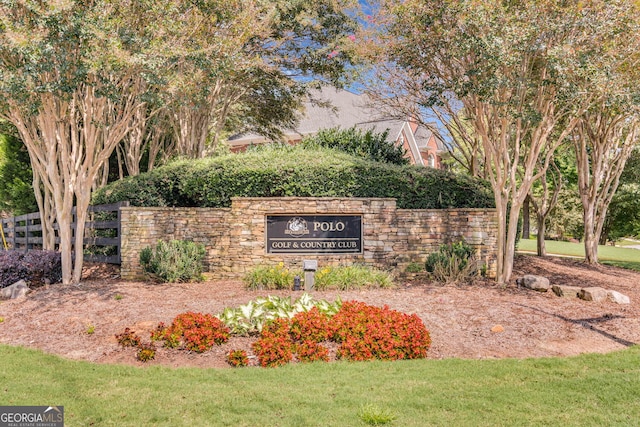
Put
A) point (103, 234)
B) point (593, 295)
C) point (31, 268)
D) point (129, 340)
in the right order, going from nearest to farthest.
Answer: point (129, 340) → point (593, 295) → point (31, 268) → point (103, 234)

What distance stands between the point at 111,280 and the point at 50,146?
10.6ft

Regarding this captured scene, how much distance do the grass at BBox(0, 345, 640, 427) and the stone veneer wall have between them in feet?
18.4

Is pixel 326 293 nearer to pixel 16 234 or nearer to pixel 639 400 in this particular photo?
pixel 639 400

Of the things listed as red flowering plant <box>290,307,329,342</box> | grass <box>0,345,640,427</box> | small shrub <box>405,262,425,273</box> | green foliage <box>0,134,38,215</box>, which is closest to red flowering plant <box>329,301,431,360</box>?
red flowering plant <box>290,307,329,342</box>

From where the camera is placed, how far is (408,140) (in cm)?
3316

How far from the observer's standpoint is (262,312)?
6.77 m

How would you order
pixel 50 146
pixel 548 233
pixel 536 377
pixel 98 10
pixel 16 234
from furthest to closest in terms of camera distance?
1. pixel 548 233
2. pixel 16 234
3. pixel 50 146
4. pixel 98 10
5. pixel 536 377

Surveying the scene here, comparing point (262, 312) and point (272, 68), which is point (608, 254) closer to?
point (272, 68)

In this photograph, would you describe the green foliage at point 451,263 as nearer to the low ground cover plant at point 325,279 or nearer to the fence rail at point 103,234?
the low ground cover plant at point 325,279

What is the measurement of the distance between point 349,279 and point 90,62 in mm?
6195

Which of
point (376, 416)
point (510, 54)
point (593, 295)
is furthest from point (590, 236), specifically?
point (376, 416)

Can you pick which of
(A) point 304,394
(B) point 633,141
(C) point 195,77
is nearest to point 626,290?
(B) point 633,141

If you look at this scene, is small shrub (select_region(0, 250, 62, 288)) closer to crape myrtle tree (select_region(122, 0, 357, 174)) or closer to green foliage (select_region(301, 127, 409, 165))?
crape myrtle tree (select_region(122, 0, 357, 174))

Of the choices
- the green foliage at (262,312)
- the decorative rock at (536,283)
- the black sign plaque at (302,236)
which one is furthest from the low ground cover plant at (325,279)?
the decorative rock at (536,283)
